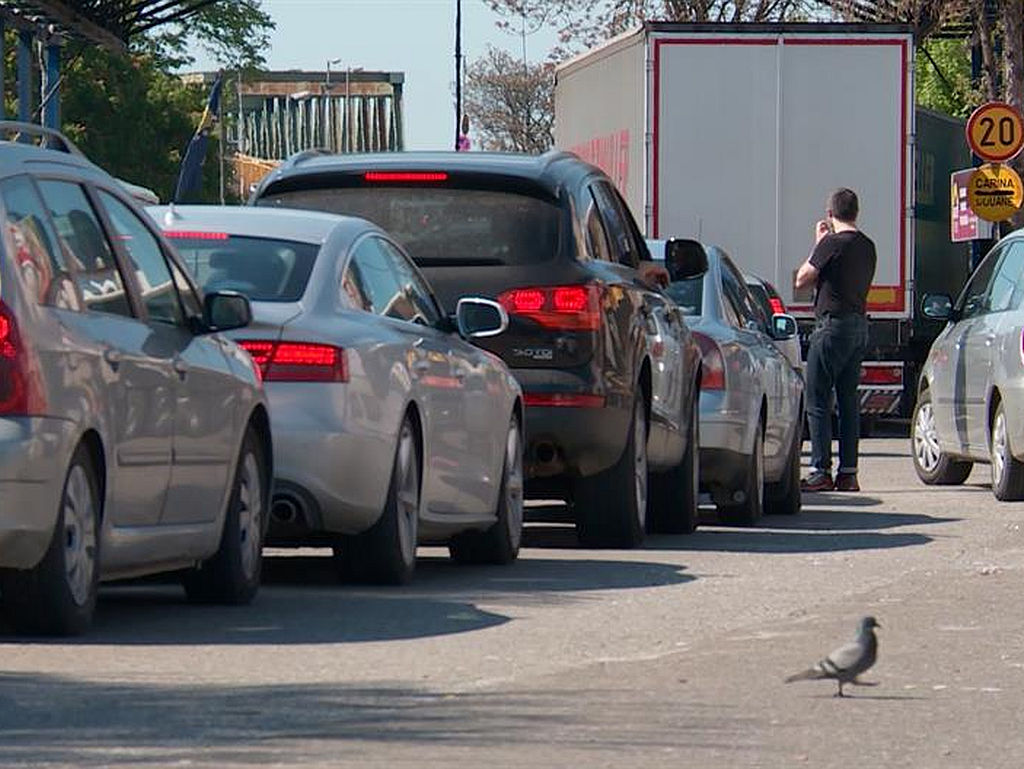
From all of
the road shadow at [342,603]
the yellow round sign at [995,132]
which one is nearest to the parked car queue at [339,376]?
the road shadow at [342,603]

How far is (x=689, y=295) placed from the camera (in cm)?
1878

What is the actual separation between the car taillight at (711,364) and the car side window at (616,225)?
71.1 inches

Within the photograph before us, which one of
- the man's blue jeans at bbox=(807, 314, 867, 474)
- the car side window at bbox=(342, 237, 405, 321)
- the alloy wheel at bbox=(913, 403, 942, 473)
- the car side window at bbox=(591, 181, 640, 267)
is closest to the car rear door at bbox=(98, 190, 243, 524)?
the car side window at bbox=(342, 237, 405, 321)

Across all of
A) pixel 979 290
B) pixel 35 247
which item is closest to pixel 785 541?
pixel 979 290

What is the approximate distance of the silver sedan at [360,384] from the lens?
11.8 m

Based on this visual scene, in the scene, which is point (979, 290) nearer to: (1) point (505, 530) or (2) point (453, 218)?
(2) point (453, 218)

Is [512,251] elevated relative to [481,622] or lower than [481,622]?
elevated

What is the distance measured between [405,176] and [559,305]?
3.03 feet

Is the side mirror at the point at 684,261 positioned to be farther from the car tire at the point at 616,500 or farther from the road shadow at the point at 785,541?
the car tire at the point at 616,500

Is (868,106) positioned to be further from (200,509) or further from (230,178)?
(230,178)

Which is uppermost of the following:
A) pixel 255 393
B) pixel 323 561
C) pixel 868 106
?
pixel 868 106

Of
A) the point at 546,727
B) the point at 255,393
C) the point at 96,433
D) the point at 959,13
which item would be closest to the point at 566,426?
the point at 255,393

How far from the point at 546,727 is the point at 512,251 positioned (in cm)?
652

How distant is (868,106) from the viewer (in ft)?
96.5
